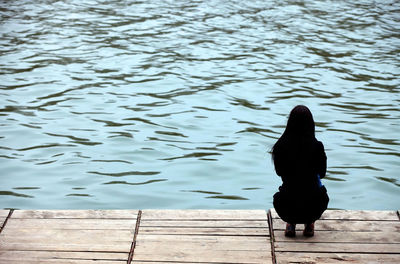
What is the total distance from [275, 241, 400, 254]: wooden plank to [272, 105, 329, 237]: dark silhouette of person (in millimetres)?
153

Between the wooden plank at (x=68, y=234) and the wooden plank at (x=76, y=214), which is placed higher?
the wooden plank at (x=68, y=234)

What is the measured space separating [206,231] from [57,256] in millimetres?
1235

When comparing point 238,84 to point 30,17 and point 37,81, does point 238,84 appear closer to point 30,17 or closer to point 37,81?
point 37,81

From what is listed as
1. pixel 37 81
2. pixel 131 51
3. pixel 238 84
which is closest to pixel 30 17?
pixel 131 51

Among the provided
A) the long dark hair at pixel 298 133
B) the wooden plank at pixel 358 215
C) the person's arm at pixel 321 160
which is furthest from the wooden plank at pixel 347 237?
the long dark hair at pixel 298 133

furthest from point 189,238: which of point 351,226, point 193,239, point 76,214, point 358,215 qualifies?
point 358,215

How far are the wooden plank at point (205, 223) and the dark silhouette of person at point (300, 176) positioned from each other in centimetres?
30

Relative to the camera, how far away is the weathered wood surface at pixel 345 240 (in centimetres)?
444

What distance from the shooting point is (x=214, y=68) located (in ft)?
37.5

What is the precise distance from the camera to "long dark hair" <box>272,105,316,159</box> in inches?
176

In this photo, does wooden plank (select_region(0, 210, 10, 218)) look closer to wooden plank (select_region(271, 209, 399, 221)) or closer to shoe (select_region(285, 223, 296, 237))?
wooden plank (select_region(271, 209, 399, 221))

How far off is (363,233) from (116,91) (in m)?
6.24

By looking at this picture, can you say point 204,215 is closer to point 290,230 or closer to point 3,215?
point 290,230

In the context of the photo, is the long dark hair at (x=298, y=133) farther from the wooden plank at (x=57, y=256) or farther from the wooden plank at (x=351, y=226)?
the wooden plank at (x=57, y=256)
